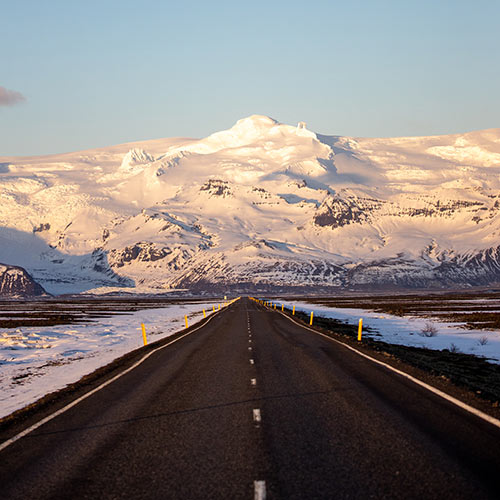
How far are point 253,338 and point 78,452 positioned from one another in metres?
23.5

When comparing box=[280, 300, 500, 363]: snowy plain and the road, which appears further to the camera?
box=[280, 300, 500, 363]: snowy plain

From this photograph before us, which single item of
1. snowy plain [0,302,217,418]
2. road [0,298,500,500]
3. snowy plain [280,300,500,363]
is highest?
road [0,298,500,500]

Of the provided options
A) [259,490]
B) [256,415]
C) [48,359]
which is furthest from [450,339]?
[259,490]

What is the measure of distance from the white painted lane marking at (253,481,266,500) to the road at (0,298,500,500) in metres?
0.04

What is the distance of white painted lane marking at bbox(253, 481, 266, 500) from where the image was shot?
27.1ft

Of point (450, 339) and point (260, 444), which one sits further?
point (450, 339)

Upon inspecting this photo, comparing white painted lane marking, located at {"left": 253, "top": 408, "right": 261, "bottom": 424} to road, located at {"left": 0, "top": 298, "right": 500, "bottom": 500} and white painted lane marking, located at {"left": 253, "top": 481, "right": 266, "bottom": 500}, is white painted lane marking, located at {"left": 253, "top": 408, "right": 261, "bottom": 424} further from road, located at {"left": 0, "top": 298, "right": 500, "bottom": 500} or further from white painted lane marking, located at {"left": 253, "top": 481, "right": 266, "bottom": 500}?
white painted lane marking, located at {"left": 253, "top": 481, "right": 266, "bottom": 500}

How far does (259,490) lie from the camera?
8531 mm

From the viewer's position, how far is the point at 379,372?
19594 mm

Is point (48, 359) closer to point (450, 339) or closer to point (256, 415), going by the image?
point (256, 415)

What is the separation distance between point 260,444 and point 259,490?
240 centimetres

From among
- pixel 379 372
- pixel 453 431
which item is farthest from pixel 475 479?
pixel 379 372

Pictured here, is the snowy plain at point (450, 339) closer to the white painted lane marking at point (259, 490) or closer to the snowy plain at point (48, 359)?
the snowy plain at point (48, 359)

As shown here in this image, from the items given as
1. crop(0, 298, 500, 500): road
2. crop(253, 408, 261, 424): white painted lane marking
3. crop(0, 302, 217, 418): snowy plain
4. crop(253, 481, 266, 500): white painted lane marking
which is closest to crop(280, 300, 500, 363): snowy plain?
crop(0, 298, 500, 500): road
